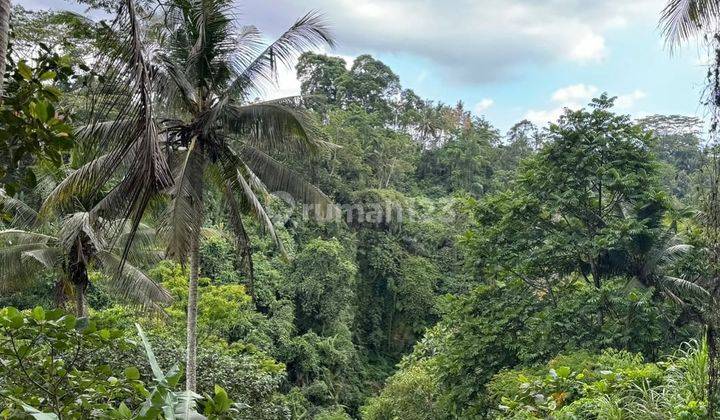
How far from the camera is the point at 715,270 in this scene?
3.87m

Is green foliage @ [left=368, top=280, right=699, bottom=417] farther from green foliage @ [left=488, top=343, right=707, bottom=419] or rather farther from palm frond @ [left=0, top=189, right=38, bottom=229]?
palm frond @ [left=0, top=189, right=38, bottom=229]

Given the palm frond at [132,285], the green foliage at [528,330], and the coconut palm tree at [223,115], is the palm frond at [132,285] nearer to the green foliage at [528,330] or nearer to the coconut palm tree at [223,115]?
the coconut palm tree at [223,115]

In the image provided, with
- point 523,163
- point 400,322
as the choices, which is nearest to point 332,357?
point 400,322

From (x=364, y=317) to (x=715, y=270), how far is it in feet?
74.7

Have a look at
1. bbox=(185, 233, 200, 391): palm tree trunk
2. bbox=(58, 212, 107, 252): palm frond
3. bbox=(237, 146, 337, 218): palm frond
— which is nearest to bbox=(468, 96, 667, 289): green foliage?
bbox=(237, 146, 337, 218): palm frond

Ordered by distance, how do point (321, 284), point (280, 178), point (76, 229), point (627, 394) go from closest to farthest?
point (627, 394) < point (76, 229) < point (280, 178) < point (321, 284)

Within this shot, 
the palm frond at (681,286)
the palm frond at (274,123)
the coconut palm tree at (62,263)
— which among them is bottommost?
the palm frond at (681,286)

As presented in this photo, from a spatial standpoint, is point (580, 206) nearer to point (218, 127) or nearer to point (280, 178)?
point (280, 178)

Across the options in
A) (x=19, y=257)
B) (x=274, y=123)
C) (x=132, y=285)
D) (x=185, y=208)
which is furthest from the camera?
(x=132, y=285)

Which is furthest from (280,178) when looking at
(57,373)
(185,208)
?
(57,373)

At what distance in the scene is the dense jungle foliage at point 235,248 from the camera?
1.63 m

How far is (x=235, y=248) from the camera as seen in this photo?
31.7 ft

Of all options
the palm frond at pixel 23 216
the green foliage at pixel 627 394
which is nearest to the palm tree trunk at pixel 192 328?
the palm frond at pixel 23 216

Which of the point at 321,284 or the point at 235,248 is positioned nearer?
the point at 235,248
